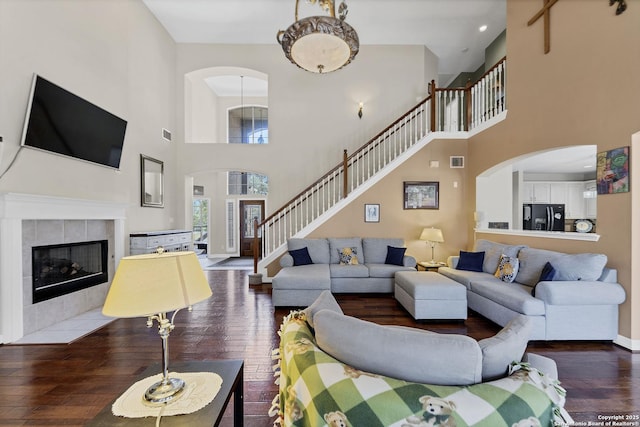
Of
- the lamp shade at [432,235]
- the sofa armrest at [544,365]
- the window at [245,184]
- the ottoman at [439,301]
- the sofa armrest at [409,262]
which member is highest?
the window at [245,184]

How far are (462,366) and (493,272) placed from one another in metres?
3.75

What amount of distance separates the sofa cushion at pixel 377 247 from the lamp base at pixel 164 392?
4.33 metres

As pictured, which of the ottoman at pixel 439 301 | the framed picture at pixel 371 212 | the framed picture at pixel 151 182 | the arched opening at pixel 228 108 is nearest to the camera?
the ottoman at pixel 439 301

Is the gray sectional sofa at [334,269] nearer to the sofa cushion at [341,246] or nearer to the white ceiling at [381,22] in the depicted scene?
the sofa cushion at [341,246]

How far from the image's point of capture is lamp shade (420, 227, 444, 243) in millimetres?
5301

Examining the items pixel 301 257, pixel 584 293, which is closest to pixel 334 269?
pixel 301 257

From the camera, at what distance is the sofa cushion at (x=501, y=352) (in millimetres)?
1041

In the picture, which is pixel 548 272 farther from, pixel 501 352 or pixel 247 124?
pixel 247 124

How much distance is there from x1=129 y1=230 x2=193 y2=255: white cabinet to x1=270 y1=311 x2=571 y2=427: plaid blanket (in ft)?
15.2

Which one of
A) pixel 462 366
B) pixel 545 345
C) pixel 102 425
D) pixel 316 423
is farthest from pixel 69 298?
pixel 545 345

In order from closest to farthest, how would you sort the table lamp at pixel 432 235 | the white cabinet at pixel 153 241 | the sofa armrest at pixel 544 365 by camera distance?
the sofa armrest at pixel 544 365 < the white cabinet at pixel 153 241 < the table lamp at pixel 432 235

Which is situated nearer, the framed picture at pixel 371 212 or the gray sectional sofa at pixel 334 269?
the gray sectional sofa at pixel 334 269

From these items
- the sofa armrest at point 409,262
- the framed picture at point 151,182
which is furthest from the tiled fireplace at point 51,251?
the sofa armrest at point 409,262

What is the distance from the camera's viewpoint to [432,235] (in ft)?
17.5
